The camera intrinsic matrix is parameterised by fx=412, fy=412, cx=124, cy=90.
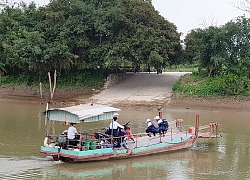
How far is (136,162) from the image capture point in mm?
15703

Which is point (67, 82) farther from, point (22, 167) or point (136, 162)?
point (22, 167)

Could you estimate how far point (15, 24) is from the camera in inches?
1403

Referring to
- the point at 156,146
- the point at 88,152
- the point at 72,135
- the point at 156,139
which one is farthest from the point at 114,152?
the point at 156,139

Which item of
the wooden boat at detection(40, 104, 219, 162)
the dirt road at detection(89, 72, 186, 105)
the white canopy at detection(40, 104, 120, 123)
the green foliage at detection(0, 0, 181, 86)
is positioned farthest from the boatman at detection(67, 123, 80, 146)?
the green foliage at detection(0, 0, 181, 86)

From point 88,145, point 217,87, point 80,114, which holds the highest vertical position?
point 217,87

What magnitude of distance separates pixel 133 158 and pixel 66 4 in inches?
889

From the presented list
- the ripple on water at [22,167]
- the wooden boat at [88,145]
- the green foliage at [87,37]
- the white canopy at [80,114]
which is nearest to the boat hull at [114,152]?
the wooden boat at [88,145]

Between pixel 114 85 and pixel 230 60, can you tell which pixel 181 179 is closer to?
pixel 230 60

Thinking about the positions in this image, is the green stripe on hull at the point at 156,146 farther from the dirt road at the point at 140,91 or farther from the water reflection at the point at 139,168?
the dirt road at the point at 140,91

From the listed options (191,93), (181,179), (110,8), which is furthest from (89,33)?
(181,179)

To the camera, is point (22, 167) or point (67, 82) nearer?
point (22, 167)

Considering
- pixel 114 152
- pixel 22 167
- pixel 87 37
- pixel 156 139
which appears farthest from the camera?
pixel 87 37

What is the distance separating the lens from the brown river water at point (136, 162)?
1372 centimetres

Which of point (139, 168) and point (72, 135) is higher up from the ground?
point (72, 135)
